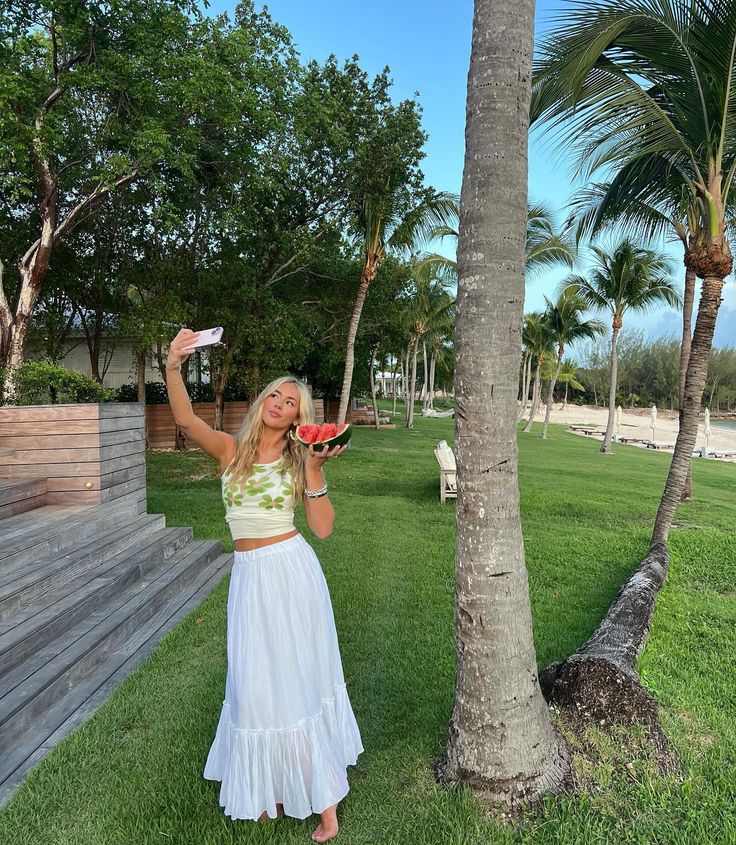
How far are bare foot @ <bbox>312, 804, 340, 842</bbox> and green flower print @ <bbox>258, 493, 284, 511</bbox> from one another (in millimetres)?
1203

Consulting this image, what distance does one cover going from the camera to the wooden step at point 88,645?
2.92 metres

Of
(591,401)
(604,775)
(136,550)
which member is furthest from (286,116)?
(591,401)

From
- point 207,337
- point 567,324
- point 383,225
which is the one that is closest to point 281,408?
point 207,337

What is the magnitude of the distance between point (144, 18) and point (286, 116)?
311 cm

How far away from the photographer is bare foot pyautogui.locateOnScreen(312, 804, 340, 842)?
7.31 feet

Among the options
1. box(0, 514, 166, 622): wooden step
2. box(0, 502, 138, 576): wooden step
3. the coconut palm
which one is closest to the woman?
box(0, 514, 166, 622): wooden step

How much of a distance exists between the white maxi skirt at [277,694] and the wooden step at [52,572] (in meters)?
2.30

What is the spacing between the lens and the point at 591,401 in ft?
265

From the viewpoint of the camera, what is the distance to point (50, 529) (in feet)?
15.6

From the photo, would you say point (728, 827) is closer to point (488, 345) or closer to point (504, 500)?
point (504, 500)

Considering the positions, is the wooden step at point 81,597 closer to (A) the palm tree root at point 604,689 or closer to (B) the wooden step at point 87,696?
(B) the wooden step at point 87,696

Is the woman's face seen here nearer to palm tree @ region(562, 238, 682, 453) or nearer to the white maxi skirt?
the white maxi skirt

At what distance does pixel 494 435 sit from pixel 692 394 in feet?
16.7

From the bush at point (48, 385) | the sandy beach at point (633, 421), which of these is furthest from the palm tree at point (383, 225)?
the sandy beach at point (633, 421)
